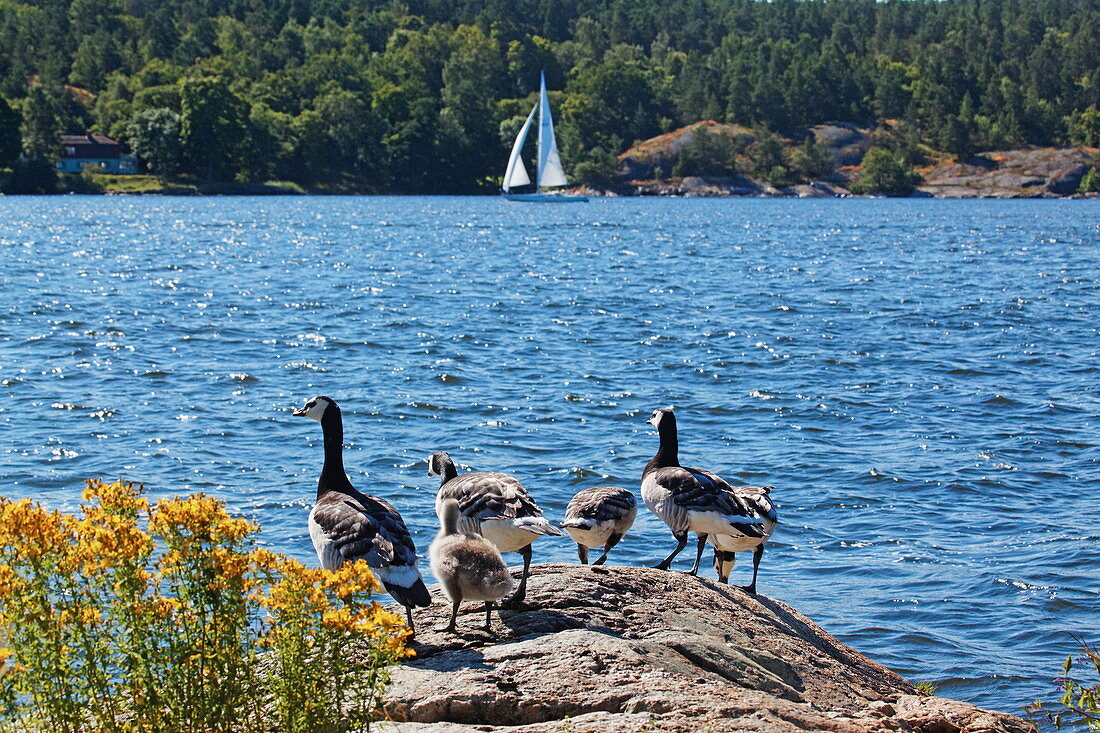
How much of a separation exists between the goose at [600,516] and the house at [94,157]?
18125 cm

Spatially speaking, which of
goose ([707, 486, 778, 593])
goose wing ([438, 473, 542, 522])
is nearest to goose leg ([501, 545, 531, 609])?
goose wing ([438, 473, 542, 522])

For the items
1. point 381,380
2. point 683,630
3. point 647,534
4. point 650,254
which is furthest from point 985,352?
point 650,254

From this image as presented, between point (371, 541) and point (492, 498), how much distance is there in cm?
136

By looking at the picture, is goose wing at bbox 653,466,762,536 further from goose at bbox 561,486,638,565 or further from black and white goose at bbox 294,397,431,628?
black and white goose at bbox 294,397,431,628

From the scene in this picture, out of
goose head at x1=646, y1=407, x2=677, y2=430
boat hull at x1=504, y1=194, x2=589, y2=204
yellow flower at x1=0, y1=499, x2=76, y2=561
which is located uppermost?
boat hull at x1=504, y1=194, x2=589, y2=204

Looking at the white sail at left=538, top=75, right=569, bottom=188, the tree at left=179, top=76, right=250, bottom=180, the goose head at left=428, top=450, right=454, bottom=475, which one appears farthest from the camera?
the tree at left=179, top=76, right=250, bottom=180

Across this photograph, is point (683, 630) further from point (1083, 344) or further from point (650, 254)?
point (650, 254)

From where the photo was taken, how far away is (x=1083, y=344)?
3712 centimetres

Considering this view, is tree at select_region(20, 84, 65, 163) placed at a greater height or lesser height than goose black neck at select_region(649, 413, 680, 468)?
greater

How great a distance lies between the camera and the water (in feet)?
51.5

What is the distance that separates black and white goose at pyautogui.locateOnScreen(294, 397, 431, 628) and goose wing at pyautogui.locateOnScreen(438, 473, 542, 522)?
0.71m

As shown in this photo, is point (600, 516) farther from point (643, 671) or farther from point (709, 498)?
point (643, 671)

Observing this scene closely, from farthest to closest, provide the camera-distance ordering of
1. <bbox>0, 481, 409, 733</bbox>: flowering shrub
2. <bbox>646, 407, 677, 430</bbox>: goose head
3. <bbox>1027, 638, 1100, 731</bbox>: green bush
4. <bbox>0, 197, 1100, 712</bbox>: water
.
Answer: <bbox>0, 197, 1100, 712</bbox>: water → <bbox>646, 407, 677, 430</bbox>: goose head → <bbox>1027, 638, 1100, 731</bbox>: green bush → <bbox>0, 481, 409, 733</bbox>: flowering shrub

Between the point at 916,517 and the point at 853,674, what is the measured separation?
29.7ft
